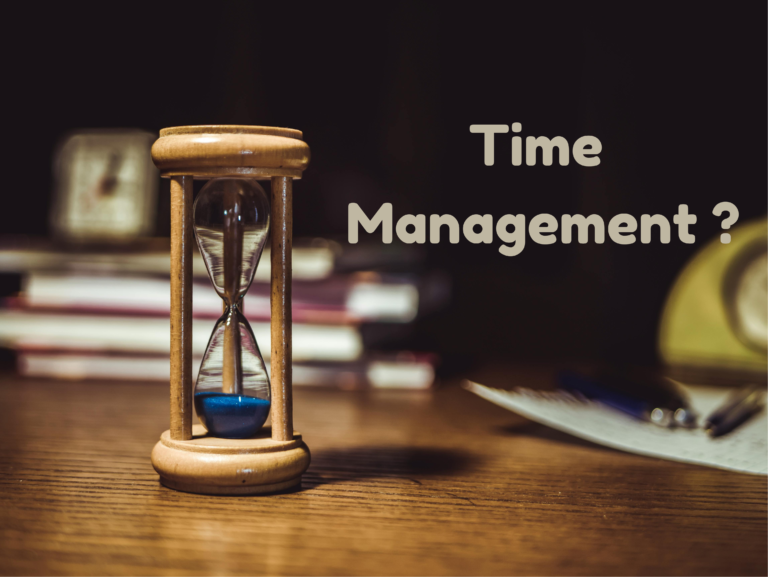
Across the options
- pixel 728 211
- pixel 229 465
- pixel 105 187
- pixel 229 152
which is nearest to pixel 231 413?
pixel 229 465

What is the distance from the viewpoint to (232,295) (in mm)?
585

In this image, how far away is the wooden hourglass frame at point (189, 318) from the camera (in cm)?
52

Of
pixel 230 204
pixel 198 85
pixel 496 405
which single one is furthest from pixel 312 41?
pixel 230 204

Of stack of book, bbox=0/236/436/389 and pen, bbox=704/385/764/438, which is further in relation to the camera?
stack of book, bbox=0/236/436/389

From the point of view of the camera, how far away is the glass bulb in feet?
1.81

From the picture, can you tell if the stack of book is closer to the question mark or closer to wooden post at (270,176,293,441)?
wooden post at (270,176,293,441)

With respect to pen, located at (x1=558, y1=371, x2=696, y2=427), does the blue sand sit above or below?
above

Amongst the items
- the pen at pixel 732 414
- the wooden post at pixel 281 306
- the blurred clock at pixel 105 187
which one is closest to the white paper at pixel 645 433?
the pen at pixel 732 414

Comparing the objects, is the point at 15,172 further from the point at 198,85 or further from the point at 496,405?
the point at 496,405

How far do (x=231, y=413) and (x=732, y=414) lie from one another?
535mm

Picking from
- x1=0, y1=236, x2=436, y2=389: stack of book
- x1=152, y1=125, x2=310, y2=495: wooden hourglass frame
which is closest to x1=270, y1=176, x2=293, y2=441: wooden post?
x1=152, y1=125, x2=310, y2=495: wooden hourglass frame

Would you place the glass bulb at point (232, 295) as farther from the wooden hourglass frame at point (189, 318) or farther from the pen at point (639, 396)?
the pen at point (639, 396)

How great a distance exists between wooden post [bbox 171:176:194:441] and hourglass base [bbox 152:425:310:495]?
0.02 meters

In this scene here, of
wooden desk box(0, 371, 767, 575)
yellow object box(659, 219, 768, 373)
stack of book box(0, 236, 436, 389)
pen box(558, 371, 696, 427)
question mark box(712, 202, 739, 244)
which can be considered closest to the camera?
wooden desk box(0, 371, 767, 575)
